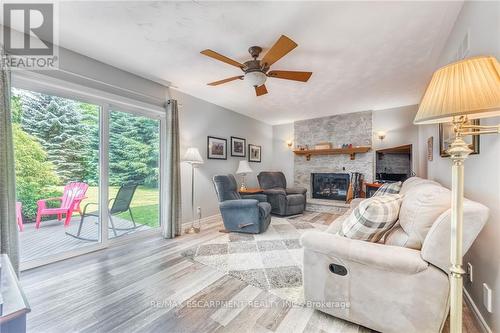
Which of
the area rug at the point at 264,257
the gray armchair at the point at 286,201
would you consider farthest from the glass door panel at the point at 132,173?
the gray armchair at the point at 286,201

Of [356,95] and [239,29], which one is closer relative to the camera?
[239,29]

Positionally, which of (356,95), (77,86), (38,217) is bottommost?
(38,217)

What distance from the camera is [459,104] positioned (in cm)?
91

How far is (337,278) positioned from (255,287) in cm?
82

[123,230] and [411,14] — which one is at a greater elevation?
[411,14]

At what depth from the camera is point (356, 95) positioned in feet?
12.6

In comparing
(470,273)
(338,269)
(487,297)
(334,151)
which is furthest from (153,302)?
(334,151)

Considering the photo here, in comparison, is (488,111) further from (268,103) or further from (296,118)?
(296,118)

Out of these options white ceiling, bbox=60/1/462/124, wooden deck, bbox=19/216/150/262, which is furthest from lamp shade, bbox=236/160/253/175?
wooden deck, bbox=19/216/150/262

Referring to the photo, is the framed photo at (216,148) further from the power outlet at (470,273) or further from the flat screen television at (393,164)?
the power outlet at (470,273)

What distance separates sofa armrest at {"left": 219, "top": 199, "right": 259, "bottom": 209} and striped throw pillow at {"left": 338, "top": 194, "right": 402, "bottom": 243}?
1.98 m

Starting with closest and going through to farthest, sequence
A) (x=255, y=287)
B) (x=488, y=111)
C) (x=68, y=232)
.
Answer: (x=488, y=111) → (x=255, y=287) → (x=68, y=232)

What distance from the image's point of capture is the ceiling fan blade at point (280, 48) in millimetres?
1746

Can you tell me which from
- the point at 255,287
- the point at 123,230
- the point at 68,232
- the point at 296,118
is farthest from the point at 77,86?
the point at 296,118
